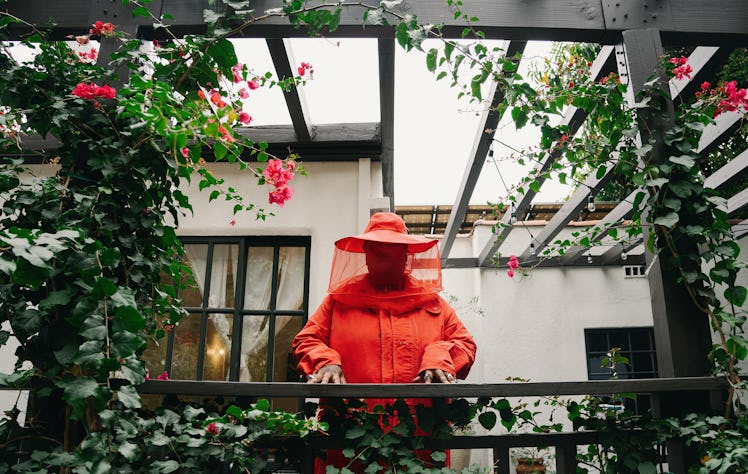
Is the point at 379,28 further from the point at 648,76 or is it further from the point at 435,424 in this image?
the point at 435,424

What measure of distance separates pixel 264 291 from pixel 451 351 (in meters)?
1.80

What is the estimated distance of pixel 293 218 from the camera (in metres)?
3.31

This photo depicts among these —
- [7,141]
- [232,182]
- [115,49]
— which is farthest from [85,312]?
[232,182]

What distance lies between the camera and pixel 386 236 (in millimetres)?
1915

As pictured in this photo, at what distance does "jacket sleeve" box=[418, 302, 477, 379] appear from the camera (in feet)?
5.57

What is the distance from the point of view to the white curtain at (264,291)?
324cm

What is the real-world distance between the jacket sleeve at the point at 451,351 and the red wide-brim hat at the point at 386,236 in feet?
0.88

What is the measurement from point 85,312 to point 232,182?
90.4 inches

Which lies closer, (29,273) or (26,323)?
(29,273)

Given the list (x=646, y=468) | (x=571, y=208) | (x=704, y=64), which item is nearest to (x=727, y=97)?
(x=704, y=64)

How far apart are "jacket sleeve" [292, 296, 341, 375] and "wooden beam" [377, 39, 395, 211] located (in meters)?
1.17

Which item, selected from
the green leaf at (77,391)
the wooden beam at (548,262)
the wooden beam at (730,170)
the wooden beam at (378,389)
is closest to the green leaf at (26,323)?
the green leaf at (77,391)

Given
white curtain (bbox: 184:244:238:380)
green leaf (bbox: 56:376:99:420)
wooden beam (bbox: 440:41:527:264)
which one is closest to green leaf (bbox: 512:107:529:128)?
wooden beam (bbox: 440:41:527:264)

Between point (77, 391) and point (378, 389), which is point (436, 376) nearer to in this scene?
point (378, 389)
